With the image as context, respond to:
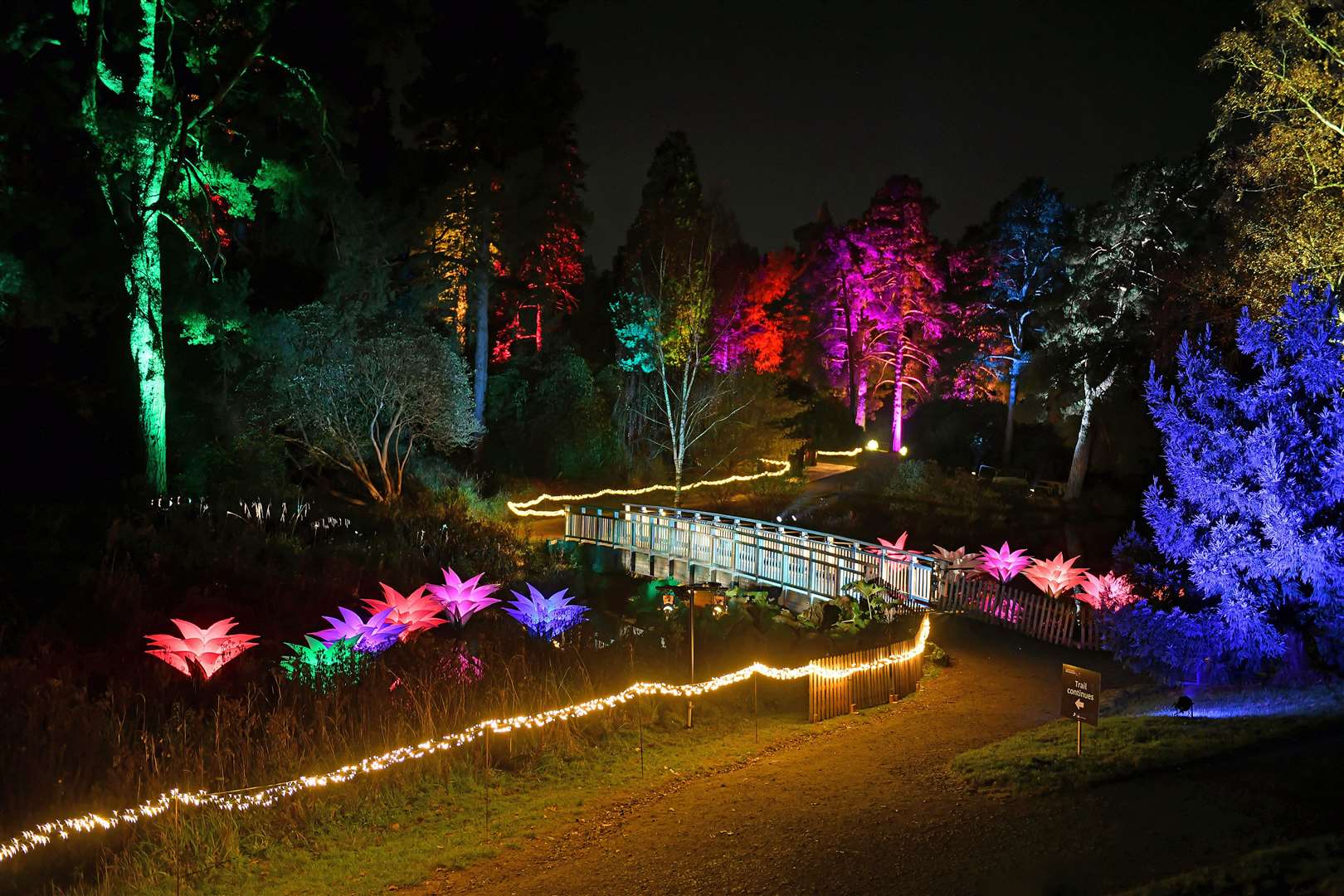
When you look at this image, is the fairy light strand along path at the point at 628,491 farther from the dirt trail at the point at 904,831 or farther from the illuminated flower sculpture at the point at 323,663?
the dirt trail at the point at 904,831

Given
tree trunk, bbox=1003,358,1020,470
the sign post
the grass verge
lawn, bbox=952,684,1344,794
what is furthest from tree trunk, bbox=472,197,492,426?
the grass verge

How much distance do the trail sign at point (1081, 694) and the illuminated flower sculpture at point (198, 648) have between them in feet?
30.7

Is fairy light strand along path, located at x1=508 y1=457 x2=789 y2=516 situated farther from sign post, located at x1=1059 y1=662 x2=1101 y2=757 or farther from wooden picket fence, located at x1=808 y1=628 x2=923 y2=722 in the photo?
sign post, located at x1=1059 y1=662 x2=1101 y2=757

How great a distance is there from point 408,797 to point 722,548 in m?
13.8

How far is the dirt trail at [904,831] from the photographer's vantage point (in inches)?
251

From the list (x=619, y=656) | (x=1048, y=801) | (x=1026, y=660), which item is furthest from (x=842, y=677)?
(x=1026, y=660)

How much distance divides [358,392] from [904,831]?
65.7ft

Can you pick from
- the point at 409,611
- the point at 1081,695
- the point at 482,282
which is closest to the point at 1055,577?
the point at 1081,695

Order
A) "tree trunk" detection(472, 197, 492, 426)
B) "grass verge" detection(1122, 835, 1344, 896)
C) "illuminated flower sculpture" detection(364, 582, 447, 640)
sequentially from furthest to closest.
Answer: "tree trunk" detection(472, 197, 492, 426)
"illuminated flower sculpture" detection(364, 582, 447, 640)
"grass verge" detection(1122, 835, 1344, 896)

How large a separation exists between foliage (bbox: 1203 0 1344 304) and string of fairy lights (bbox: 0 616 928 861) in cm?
863

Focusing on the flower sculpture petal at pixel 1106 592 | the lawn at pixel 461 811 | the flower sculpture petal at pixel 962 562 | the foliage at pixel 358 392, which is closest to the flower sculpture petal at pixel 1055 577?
the flower sculpture petal at pixel 1106 592

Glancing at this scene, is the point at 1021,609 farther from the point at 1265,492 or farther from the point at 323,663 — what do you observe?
the point at 323,663

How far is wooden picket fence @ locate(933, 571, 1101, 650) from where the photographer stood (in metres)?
14.7

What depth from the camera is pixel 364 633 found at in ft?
38.2
